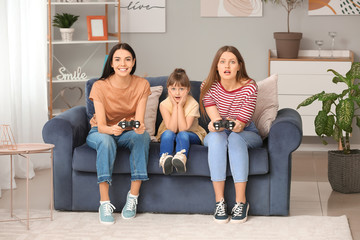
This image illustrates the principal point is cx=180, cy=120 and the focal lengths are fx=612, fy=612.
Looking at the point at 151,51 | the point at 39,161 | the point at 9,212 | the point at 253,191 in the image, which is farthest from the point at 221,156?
the point at 151,51

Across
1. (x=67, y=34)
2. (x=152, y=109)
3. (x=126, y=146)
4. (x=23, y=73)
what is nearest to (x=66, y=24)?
(x=67, y=34)

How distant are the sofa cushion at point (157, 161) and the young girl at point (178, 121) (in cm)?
6

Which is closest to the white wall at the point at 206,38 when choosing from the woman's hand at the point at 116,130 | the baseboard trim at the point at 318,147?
the baseboard trim at the point at 318,147

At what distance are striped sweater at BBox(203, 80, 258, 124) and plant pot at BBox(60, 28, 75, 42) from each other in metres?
2.05

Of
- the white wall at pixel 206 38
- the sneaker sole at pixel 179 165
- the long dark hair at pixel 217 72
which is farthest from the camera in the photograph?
the white wall at pixel 206 38

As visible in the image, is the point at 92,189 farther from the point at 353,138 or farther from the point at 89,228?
the point at 353,138

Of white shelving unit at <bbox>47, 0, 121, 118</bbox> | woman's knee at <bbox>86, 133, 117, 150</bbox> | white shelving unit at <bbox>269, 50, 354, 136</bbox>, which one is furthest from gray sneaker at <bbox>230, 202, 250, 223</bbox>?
white shelving unit at <bbox>47, 0, 121, 118</bbox>

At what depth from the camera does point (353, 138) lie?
18.3 ft

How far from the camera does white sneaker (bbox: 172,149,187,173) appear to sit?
10.9ft

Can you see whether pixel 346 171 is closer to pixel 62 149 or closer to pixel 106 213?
pixel 106 213

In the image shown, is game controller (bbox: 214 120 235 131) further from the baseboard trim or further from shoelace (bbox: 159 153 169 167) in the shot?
the baseboard trim

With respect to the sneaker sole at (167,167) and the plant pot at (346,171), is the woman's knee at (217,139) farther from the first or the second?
the plant pot at (346,171)

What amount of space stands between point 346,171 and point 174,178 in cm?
124

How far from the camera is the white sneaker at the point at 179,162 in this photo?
3320 mm
